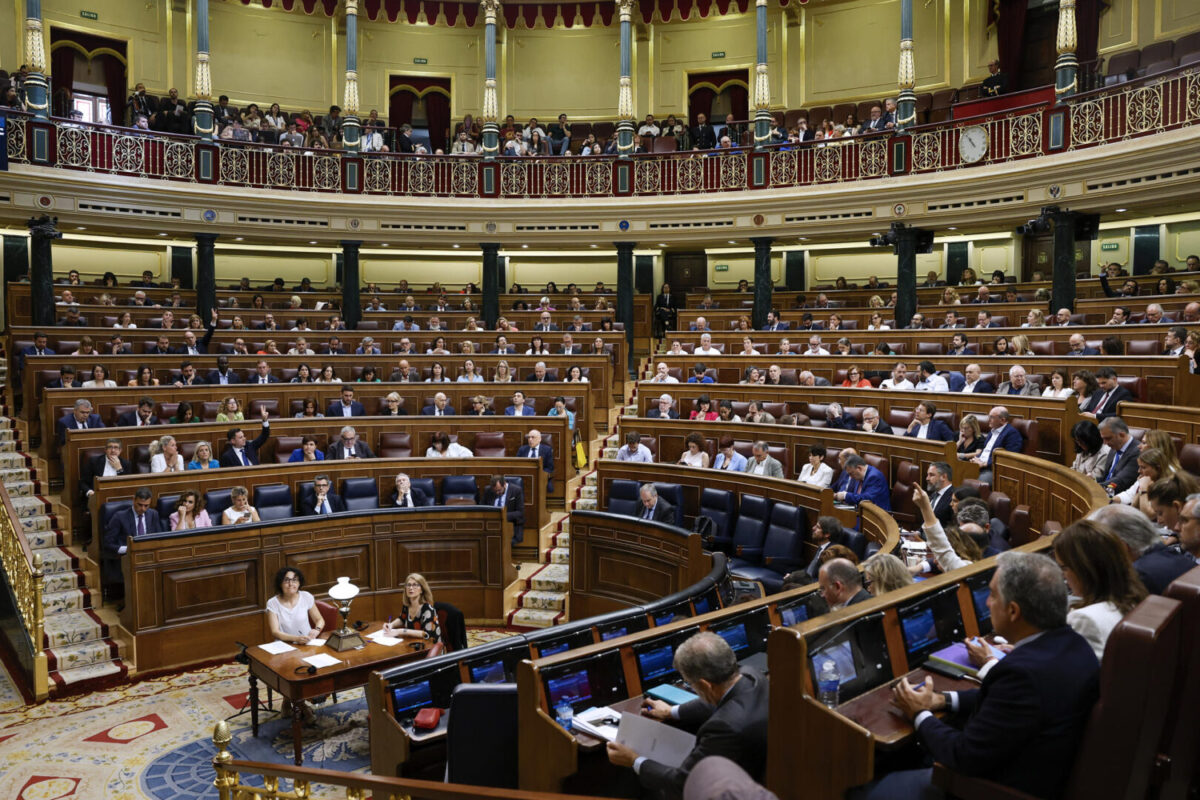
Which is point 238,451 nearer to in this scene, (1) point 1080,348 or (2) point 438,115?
(1) point 1080,348

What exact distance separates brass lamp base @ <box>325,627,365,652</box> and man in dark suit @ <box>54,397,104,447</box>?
419 cm

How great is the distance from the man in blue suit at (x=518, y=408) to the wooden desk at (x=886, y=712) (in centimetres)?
721

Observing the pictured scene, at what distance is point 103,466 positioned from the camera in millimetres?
7562

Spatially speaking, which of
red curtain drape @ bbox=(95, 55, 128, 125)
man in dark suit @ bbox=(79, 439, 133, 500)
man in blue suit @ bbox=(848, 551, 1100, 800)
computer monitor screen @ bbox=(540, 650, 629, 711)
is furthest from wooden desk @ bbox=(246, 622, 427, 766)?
red curtain drape @ bbox=(95, 55, 128, 125)

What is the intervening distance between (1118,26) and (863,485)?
11294 millimetres

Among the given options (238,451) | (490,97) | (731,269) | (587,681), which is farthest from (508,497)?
(731,269)

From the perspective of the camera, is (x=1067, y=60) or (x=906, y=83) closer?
(x=1067, y=60)

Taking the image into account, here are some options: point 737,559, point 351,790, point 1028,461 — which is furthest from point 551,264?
point 351,790

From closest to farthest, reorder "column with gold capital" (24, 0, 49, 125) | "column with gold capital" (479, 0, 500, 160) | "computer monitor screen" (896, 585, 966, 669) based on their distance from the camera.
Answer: "computer monitor screen" (896, 585, 966, 669) < "column with gold capital" (24, 0, 49, 125) < "column with gold capital" (479, 0, 500, 160)

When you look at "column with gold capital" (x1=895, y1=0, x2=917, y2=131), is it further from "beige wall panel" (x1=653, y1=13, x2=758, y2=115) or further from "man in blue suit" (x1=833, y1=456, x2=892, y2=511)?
"man in blue suit" (x1=833, y1=456, x2=892, y2=511)

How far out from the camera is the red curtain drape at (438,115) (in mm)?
17750

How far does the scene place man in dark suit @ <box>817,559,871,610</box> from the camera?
325cm

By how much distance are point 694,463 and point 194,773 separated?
4.63 m

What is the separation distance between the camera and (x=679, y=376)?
11.0m
